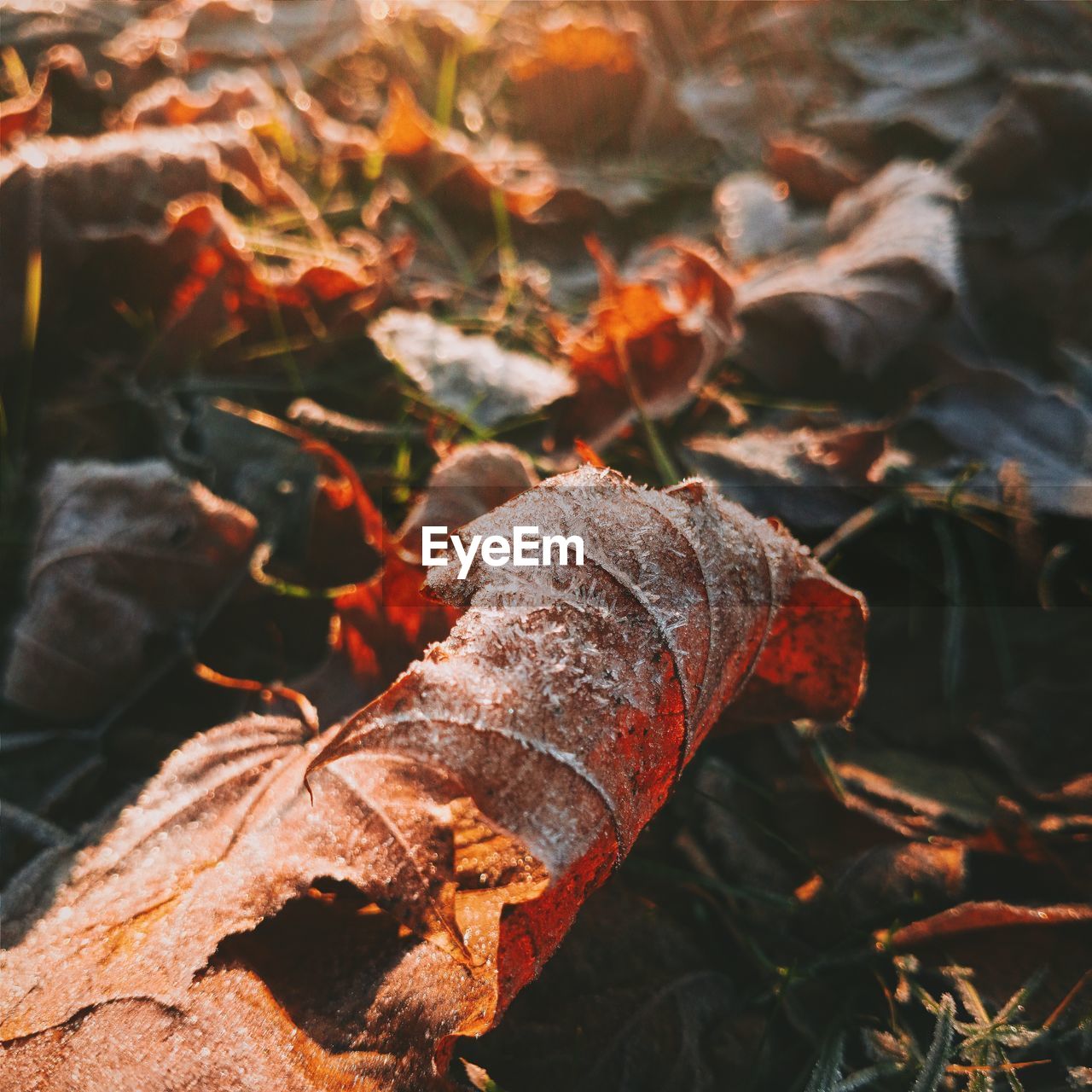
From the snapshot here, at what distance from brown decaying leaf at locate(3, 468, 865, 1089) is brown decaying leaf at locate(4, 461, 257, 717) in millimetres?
300

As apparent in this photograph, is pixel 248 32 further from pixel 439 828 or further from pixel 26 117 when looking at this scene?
pixel 439 828

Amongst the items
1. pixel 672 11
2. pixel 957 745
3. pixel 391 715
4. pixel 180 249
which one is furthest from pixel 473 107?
pixel 391 715

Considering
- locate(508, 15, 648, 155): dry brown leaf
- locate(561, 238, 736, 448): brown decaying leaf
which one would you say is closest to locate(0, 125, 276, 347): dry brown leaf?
locate(561, 238, 736, 448): brown decaying leaf

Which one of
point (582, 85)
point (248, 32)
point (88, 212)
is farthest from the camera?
point (248, 32)

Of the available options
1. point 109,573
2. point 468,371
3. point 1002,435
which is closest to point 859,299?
point 1002,435

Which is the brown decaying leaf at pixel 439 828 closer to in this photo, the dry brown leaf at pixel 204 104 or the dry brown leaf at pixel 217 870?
the dry brown leaf at pixel 217 870

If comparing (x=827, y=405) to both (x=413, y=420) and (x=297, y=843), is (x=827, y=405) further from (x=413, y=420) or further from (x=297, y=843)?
(x=297, y=843)

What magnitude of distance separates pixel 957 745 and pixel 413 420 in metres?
0.95

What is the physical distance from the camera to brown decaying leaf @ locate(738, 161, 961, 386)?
1.60 metres

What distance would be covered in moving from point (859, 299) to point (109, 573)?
3.98 feet

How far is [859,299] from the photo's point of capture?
5.25 feet

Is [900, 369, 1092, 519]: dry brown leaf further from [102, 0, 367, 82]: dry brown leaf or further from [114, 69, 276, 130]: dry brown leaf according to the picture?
[102, 0, 367, 82]: dry brown leaf

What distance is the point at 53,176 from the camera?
1659mm

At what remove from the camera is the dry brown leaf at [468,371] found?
4.96 feet
